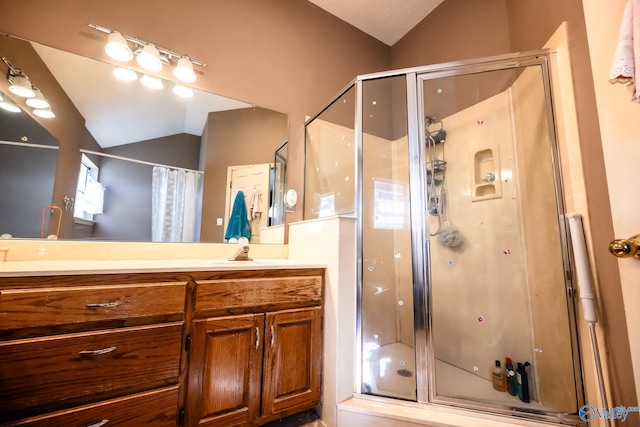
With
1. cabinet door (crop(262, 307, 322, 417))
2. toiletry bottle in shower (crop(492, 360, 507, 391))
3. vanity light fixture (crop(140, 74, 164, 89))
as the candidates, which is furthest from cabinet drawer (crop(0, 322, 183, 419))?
toiletry bottle in shower (crop(492, 360, 507, 391))

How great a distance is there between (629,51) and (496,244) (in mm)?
1168

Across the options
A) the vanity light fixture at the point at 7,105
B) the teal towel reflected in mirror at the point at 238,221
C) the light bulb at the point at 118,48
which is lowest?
the teal towel reflected in mirror at the point at 238,221

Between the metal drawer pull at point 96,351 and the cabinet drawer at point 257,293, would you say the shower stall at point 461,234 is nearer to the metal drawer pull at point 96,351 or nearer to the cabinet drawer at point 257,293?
the cabinet drawer at point 257,293

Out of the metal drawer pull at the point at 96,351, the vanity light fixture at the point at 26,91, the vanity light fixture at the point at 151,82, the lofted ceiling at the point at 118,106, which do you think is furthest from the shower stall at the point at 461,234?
the vanity light fixture at the point at 26,91

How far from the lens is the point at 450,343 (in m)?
1.66

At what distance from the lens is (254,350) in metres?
1.19

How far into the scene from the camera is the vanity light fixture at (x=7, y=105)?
46.7 inches

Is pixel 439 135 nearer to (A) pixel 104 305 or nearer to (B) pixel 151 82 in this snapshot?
(B) pixel 151 82

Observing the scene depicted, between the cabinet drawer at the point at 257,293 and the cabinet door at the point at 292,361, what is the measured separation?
0.06 m

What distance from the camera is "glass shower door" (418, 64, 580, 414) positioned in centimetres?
135

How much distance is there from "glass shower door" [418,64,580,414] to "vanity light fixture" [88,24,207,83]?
1535 mm

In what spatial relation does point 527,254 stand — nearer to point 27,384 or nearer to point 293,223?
point 293,223

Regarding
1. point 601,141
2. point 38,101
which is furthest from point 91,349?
point 601,141

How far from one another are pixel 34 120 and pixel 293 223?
149 cm
